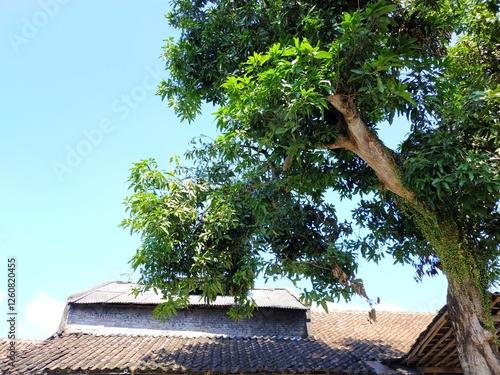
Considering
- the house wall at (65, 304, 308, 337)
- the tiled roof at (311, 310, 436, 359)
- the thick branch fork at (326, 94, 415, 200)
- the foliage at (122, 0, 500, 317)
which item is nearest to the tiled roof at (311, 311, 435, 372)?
the tiled roof at (311, 310, 436, 359)

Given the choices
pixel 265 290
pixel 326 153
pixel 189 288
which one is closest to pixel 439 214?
pixel 326 153

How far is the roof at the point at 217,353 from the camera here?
8.05 metres

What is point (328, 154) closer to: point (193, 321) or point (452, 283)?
point (452, 283)

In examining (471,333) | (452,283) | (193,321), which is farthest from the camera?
(193,321)

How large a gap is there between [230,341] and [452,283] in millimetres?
5836

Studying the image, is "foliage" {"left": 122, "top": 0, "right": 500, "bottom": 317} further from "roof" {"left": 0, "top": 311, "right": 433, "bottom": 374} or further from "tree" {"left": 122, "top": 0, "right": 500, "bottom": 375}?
"roof" {"left": 0, "top": 311, "right": 433, "bottom": 374}

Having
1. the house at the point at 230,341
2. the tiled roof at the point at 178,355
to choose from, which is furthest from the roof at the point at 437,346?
the tiled roof at the point at 178,355

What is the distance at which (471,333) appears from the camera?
17.8 ft

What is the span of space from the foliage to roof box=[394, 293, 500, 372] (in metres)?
1.24

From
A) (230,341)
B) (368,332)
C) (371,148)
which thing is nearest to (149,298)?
(230,341)

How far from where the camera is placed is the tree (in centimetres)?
524

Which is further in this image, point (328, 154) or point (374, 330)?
point (374, 330)

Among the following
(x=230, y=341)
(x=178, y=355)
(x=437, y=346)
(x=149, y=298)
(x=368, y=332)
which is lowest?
(x=178, y=355)

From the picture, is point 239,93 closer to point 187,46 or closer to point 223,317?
point 187,46
